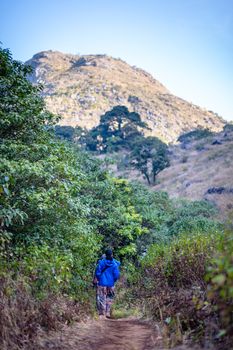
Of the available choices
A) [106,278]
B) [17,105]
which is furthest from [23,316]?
[17,105]

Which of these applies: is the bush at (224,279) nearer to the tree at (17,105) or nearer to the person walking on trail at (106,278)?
the person walking on trail at (106,278)

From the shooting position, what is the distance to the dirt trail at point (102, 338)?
17.4 ft

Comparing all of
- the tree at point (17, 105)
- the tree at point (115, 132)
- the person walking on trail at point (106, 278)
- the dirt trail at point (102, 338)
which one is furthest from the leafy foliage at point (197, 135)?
the dirt trail at point (102, 338)

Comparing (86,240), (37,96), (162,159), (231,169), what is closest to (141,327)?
(86,240)

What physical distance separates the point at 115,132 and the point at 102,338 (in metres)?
59.4

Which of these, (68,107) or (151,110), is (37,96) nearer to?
(68,107)

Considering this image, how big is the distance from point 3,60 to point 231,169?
39.4m

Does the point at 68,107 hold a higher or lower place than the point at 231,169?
higher

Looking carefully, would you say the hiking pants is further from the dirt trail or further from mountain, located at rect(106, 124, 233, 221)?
mountain, located at rect(106, 124, 233, 221)

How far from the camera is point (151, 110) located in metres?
102

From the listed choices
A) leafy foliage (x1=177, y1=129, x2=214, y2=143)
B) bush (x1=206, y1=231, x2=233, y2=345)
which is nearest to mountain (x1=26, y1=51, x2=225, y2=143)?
leafy foliage (x1=177, y1=129, x2=214, y2=143)

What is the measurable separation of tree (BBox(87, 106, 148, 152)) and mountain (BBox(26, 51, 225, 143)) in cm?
1675

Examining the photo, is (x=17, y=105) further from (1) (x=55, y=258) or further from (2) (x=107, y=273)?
(2) (x=107, y=273)

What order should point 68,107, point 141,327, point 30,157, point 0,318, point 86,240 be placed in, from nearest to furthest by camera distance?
point 0,318
point 141,327
point 30,157
point 86,240
point 68,107
